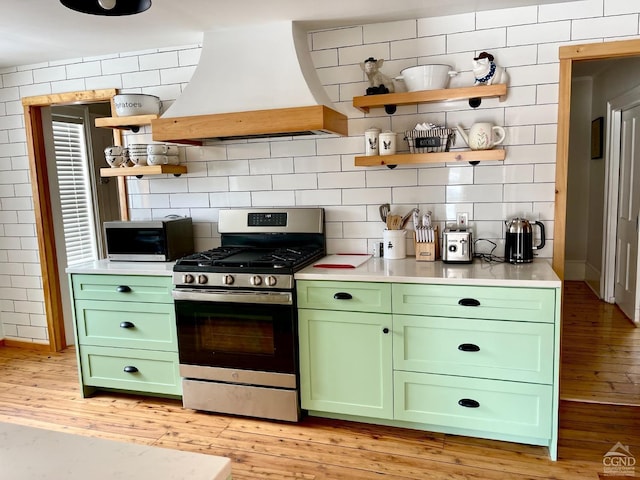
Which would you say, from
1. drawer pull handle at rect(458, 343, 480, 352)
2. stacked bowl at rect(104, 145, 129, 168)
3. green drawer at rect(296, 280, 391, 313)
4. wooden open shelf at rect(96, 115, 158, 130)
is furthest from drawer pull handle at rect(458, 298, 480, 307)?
stacked bowl at rect(104, 145, 129, 168)

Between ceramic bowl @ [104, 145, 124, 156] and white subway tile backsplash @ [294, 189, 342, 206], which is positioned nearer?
white subway tile backsplash @ [294, 189, 342, 206]

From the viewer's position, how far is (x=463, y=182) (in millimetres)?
2908

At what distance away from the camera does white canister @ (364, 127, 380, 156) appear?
2895mm

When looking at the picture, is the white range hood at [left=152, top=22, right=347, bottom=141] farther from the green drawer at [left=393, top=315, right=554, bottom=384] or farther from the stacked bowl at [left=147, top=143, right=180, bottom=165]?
the green drawer at [left=393, top=315, right=554, bottom=384]

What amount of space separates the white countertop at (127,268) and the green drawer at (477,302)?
141cm

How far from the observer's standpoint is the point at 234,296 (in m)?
2.71

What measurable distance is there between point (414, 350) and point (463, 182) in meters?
1.06

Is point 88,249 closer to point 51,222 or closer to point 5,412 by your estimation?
point 51,222

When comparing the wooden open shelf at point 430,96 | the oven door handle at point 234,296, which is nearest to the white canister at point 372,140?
the wooden open shelf at point 430,96

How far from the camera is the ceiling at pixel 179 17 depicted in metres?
2.56

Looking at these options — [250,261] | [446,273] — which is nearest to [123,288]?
[250,261]

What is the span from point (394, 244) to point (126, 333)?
1.79 meters

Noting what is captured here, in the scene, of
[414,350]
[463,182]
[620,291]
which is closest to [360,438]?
[414,350]

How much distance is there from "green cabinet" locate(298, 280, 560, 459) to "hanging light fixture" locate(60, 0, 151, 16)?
5.22ft
